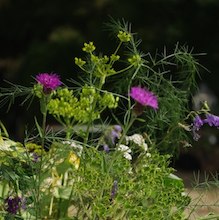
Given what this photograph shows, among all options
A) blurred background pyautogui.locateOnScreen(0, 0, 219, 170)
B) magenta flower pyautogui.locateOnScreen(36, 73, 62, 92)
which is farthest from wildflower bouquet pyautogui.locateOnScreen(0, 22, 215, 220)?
blurred background pyautogui.locateOnScreen(0, 0, 219, 170)

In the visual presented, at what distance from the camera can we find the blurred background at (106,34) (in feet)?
29.3

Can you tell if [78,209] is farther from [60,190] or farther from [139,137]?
[139,137]

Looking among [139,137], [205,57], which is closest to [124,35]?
[139,137]

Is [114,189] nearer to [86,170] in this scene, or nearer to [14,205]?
[86,170]

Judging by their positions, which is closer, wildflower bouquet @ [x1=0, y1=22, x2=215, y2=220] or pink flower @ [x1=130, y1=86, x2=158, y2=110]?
pink flower @ [x1=130, y1=86, x2=158, y2=110]

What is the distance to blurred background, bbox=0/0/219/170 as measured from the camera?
8.93m

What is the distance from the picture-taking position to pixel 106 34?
9.06 m

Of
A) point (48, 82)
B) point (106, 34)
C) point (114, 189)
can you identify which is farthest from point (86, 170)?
point (106, 34)

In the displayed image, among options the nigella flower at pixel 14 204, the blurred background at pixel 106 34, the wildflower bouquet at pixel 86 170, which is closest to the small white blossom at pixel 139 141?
the wildflower bouquet at pixel 86 170

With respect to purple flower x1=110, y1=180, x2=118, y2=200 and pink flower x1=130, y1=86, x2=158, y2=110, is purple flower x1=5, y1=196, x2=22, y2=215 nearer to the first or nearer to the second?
purple flower x1=110, y1=180, x2=118, y2=200

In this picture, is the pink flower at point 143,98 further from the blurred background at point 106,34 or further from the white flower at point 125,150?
the blurred background at point 106,34

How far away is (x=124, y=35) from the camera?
1.75 m

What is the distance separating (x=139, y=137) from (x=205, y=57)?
22.7 feet

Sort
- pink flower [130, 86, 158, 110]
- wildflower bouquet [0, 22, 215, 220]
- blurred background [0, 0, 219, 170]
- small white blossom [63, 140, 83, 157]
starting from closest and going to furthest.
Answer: pink flower [130, 86, 158, 110]
wildflower bouquet [0, 22, 215, 220]
small white blossom [63, 140, 83, 157]
blurred background [0, 0, 219, 170]
